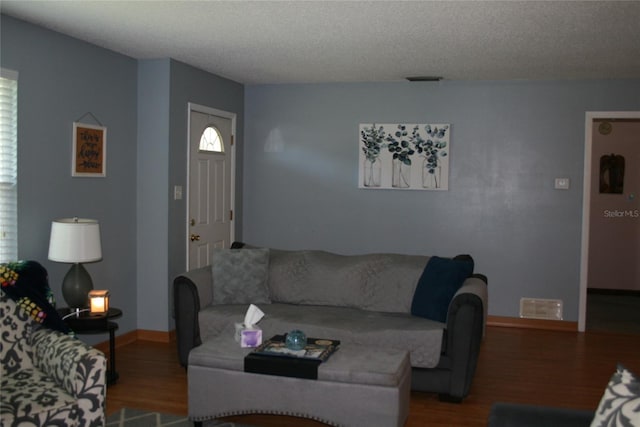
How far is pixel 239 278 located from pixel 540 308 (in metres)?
3.17

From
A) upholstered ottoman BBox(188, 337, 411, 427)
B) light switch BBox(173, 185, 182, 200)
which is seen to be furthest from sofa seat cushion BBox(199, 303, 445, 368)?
light switch BBox(173, 185, 182, 200)

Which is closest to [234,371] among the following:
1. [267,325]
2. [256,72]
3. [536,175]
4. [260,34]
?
[267,325]

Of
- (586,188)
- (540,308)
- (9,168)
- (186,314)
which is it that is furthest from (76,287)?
(586,188)

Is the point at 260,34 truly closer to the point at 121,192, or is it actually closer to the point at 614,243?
the point at 121,192

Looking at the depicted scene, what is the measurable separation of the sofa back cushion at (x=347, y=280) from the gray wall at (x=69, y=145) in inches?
52.9

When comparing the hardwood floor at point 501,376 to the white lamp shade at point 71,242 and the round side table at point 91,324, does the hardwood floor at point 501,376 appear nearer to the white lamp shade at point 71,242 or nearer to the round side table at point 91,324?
the round side table at point 91,324

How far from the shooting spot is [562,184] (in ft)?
20.1

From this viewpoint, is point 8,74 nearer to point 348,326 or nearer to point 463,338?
point 348,326

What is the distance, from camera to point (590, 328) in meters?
6.27

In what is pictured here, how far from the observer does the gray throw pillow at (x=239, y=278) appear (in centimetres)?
469

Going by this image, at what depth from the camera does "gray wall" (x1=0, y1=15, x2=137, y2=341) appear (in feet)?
13.7

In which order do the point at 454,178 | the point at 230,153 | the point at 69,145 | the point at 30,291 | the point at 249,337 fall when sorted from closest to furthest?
1. the point at 30,291
2. the point at 249,337
3. the point at 69,145
4. the point at 454,178
5. the point at 230,153

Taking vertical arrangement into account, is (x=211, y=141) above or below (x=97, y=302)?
above

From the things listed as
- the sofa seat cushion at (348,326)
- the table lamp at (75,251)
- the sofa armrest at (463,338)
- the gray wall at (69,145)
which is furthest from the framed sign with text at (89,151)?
the sofa armrest at (463,338)
